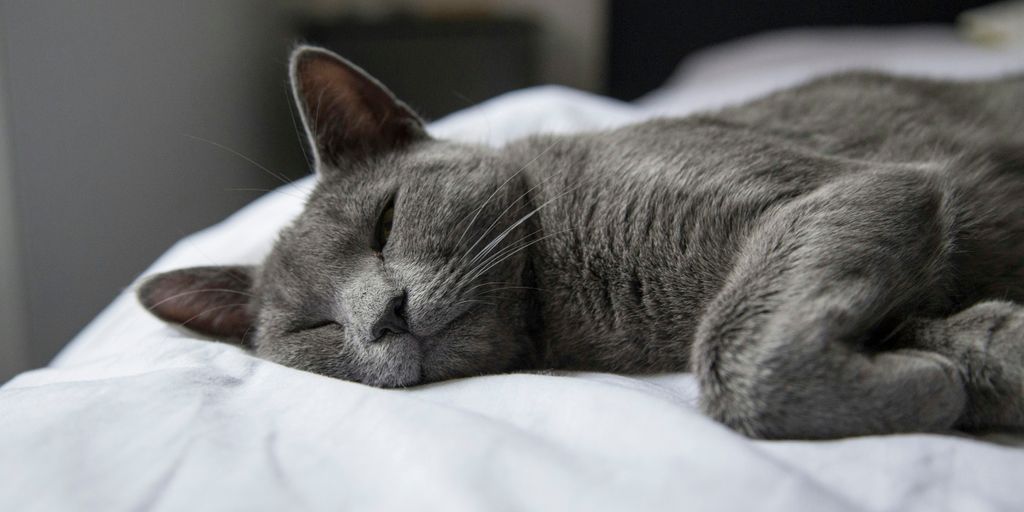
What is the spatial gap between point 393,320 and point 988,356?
0.66m

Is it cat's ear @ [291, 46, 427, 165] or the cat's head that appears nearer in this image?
the cat's head

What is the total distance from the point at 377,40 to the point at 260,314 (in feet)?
7.91

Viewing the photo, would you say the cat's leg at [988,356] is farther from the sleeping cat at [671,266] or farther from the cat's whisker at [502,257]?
the cat's whisker at [502,257]

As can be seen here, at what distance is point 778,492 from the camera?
0.57m

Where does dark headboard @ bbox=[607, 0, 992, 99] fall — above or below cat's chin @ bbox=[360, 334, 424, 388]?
above

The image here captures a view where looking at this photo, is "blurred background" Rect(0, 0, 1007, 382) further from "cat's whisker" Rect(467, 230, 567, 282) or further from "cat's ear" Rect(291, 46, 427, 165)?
"cat's whisker" Rect(467, 230, 567, 282)

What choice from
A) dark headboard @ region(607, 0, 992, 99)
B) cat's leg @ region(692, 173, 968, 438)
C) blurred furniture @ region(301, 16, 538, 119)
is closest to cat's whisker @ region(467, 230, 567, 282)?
cat's leg @ region(692, 173, 968, 438)

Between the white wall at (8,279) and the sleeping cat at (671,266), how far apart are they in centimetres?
89

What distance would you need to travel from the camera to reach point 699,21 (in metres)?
3.57

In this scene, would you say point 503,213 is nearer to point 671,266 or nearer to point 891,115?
point 671,266

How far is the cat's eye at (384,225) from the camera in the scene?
1021 millimetres

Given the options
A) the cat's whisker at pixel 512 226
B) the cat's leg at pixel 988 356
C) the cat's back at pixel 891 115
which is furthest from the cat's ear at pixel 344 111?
the cat's leg at pixel 988 356

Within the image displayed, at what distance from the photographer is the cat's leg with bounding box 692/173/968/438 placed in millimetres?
691

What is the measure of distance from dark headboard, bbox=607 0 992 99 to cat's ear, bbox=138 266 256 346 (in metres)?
2.93
